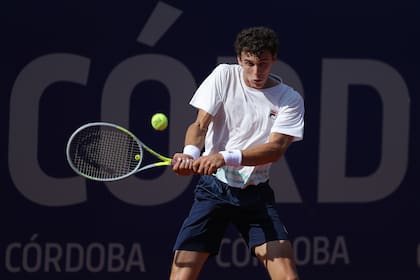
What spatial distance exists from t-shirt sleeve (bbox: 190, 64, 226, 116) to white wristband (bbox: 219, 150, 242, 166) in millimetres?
237

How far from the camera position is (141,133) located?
17.7ft

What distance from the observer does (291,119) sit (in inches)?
170

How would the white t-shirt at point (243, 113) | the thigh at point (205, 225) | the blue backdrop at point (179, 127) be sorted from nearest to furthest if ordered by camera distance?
the white t-shirt at point (243, 113) → the thigh at point (205, 225) → the blue backdrop at point (179, 127)

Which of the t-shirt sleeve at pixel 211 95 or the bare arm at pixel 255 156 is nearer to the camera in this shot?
the bare arm at pixel 255 156

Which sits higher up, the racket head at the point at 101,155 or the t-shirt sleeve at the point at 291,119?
the t-shirt sleeve at the point at 291,119

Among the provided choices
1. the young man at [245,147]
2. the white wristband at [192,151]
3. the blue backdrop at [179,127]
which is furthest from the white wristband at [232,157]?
the blue backdrop at [179,127]

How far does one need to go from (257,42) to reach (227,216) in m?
0.78

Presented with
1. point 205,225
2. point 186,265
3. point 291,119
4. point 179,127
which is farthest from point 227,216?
point 179,127

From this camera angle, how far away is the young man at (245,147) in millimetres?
4238

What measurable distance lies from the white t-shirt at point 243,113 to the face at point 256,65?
0.08 m

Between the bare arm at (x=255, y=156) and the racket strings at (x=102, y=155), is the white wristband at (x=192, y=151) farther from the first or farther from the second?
the racket strings at (x=102, y=155)

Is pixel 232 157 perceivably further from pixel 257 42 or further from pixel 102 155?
pixel 102 155

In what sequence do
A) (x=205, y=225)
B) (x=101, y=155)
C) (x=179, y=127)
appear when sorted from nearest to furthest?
(x=205, y=225) → (x=101, y=155) → (x=179, y=127)

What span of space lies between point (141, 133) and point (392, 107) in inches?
53.7
